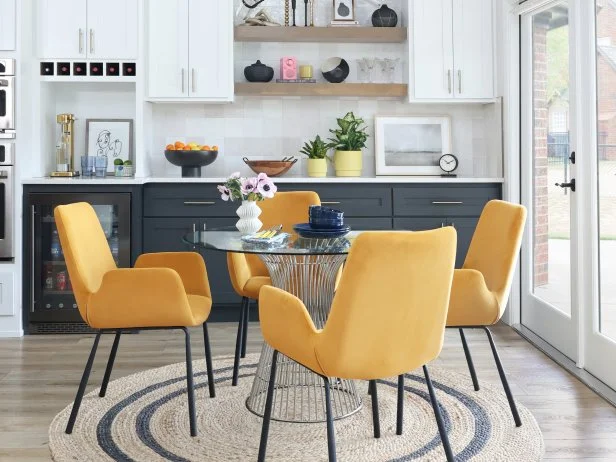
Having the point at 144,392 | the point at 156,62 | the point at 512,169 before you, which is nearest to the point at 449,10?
the point at 512,169

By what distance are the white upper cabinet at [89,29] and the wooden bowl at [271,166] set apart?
104 centimetres

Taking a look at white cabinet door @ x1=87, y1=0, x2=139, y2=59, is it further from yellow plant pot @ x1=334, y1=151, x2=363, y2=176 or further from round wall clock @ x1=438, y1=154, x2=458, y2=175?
round wall clock @ x1=438, y1=154, x2=458, y2=175

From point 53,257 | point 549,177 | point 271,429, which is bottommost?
point 271,429

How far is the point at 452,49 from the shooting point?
5.14 metres

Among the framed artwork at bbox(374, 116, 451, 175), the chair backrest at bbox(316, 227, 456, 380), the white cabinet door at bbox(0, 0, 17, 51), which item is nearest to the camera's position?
the chair backrest at bbox(316, 227, 456, 380)

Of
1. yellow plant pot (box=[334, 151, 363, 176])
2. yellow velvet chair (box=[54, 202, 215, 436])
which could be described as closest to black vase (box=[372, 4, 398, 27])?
yellow plant pot (box=[334, 151, 363, 176])

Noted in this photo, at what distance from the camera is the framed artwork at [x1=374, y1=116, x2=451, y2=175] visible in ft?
17.8

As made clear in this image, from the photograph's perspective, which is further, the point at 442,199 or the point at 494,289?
the point at 442,199

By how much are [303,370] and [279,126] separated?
8.66ft

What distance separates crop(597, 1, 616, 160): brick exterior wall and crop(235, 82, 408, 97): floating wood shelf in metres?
1.80

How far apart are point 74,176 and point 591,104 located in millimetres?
3204

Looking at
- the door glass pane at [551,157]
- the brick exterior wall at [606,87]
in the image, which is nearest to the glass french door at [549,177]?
the door glass pane at [551,157]

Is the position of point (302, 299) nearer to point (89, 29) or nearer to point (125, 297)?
point (125, 297)

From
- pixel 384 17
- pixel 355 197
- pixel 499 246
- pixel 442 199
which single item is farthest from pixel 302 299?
pixel 384 17
